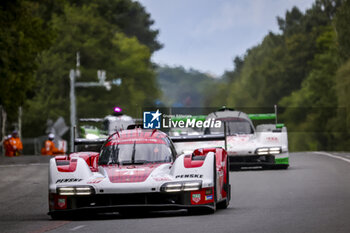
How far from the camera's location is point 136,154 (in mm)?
15055

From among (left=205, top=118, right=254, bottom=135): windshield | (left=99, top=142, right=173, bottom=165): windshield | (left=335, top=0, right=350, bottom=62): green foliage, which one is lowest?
(left=99, top=142, right=173, bottom=165): windshield

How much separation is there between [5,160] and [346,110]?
Answer: 37146 millimetres

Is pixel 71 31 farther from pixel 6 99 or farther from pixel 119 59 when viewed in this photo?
pixel 6 99

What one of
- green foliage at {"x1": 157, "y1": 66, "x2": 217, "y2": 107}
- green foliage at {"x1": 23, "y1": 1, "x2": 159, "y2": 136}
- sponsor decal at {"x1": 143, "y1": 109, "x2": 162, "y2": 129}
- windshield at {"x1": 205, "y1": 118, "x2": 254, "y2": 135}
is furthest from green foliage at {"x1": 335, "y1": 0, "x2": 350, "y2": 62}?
sponsor decal at {"x1": 143, "y1": 109, "x2": 162, "y2": 129}

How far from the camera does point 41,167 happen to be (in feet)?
105

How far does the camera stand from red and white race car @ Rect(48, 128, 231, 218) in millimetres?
13453

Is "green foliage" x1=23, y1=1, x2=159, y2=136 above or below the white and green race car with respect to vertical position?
above

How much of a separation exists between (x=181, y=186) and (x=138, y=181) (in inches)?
23.2

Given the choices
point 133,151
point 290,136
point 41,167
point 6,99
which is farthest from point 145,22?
point 133,151

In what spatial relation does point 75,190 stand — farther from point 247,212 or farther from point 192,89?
point 192,89

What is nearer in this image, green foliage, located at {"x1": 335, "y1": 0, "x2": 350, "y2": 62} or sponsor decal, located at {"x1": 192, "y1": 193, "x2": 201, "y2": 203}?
sponsor decal, located at {"x1": 192, "y1": 193, "x2": 201, "y2": 203}

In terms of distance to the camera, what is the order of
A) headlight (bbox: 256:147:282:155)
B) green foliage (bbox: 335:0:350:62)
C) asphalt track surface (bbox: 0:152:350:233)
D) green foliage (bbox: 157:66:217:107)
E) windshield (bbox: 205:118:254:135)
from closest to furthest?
asphalt track surface (bbox: 0:152:350:233) → headlight (bbox: 256:147:282:155) → windshield (bbox: 205:118:254:135) → green foliage (bbox: 335:0:350:62) → green foliage (bbox: 157:66:217:107)

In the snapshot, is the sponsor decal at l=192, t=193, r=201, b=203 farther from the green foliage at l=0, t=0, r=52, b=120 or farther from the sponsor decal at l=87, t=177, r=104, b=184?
the green foliage at l=0, t=0, r=52, b=120

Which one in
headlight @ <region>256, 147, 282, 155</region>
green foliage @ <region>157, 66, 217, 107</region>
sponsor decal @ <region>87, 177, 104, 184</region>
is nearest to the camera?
sponsor decal @ <region>87, 177, 104, 184</region>
